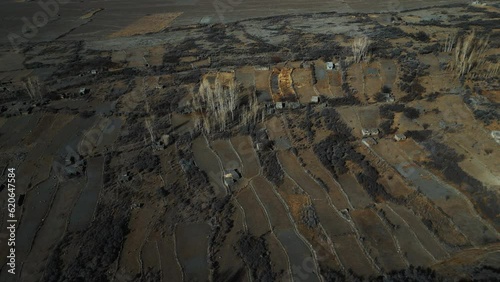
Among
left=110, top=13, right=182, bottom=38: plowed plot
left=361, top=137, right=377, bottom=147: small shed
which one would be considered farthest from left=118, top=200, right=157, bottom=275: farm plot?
left=110, top=13, right=182, bottom=38: plowed plot

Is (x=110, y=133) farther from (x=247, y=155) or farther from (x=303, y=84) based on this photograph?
(x=303, y=84)

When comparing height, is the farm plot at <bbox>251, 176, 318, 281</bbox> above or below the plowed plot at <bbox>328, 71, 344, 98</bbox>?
below

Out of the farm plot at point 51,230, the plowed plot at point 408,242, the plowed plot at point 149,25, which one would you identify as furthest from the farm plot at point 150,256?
the plowed plot at point 149,25

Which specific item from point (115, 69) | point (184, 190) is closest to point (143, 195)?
point (184, 190)

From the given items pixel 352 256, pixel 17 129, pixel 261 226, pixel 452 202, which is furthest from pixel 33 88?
pixel 452 202

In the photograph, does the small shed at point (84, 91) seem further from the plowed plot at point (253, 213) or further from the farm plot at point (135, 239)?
the plowed plot at point (253, 213)

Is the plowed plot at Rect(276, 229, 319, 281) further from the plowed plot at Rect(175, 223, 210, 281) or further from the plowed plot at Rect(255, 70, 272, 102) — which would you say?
the plowed plot at Rect(255, 70, 272, 102)

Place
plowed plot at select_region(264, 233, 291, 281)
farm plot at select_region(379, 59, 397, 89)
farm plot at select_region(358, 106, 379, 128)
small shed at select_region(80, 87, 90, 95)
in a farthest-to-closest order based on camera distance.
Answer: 1. small shed at select_region(80, 87, 90, 95)
2. farm plot at select_region(379, 59, 397, 89)
3. farm plot at select_region(358, 106, 379, 128)
4. plowed plot at select_region(264, 233, 291, 281)
